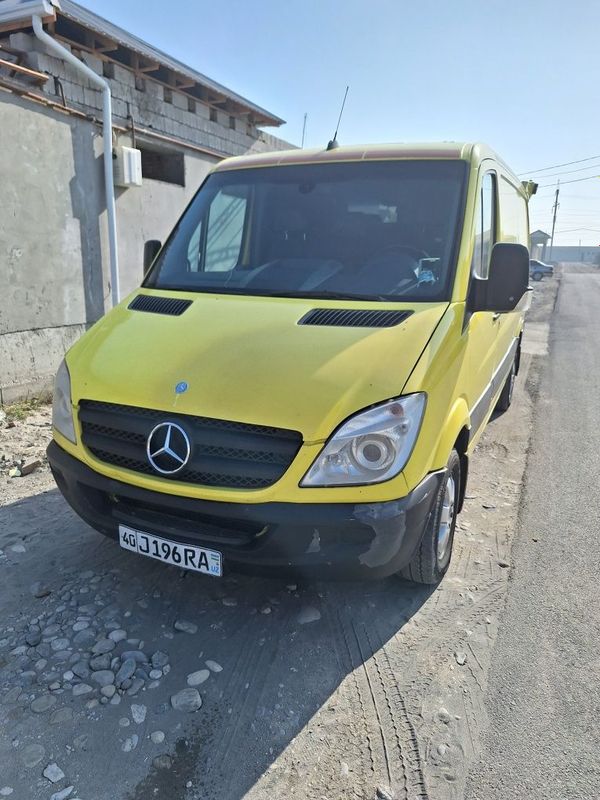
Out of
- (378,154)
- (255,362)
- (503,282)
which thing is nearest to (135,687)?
(255,362)

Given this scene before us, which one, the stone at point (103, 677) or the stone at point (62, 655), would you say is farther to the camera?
the stone at point (62, 655)

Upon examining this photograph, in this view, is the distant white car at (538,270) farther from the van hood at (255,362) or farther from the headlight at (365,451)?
the headlight at (365,451)

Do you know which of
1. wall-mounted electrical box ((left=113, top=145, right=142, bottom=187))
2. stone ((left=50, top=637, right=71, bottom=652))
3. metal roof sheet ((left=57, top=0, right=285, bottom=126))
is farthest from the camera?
metal roof sheet ((left=57, top=0, right=285, bottom=126))

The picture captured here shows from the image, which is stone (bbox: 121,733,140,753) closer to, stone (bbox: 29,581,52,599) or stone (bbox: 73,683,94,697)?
stone (bbox: 73,683,94,697)

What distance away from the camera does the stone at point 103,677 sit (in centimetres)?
234

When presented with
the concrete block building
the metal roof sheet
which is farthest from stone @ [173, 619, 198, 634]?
the metal roof sheet

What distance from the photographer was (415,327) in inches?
97.7

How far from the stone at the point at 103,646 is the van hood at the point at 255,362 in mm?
1094

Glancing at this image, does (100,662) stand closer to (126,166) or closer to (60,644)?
(60,644)

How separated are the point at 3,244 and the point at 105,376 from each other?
12.2 feet

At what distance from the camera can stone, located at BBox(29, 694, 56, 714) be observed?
86.8 inches

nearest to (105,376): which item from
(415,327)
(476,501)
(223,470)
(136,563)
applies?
(223,470)

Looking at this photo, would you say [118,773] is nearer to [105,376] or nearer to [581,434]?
[105,376]

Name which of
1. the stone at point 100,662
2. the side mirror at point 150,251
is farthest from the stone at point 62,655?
the side mirror at point 150,251
